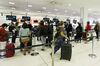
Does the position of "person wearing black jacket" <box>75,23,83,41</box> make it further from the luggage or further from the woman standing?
the luggage

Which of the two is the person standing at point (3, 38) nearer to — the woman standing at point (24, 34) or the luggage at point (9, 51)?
the luggage at point (9, 51)

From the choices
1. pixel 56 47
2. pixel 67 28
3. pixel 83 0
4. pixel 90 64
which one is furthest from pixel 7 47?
pixel 83 0

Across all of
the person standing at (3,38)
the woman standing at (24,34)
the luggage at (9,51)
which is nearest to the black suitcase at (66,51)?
the woman standing at (24,34)

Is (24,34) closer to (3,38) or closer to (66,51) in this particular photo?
(3,38)

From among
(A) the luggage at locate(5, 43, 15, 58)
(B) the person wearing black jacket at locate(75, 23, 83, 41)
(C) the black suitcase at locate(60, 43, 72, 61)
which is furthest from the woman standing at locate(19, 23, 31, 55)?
(B) the person wearing black jacket at locate(75, 23, 83, 41)

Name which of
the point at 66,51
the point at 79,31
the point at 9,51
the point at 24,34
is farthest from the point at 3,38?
the point at 79,31

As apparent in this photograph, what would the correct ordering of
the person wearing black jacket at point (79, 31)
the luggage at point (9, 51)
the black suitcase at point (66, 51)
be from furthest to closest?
the person wearing black jacket at point (79, 31), the luggage at point (9, 51), the black suitcase at point (66, 51)

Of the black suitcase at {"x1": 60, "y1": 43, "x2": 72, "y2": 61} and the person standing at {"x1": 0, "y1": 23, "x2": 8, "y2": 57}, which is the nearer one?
the black suitcase at {"x1": 60, "y1": 43, "x2": 72, "y2": 61}

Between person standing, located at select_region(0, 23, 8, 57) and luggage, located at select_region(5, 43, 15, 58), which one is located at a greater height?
person standing, located at select_region(0, 23, 8, 57)

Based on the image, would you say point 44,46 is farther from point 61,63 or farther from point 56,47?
point 61,63

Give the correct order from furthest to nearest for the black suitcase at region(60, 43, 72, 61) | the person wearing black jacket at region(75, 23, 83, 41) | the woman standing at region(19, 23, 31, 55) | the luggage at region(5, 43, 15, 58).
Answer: the person wearing black jacket at region(75, 23, 83, 41), the woman standing at region(19, 23, 31, 55), the luggage at region(5, 43, 15, 58), the black suitcase at region(60, 43, 72, 61)

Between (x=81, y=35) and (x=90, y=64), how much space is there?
4.30 meters

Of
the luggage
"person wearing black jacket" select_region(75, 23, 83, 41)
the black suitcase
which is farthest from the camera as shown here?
"person wearing black jacket" select_region(75, 23, 83, 41)

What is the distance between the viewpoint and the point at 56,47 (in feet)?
16.3
